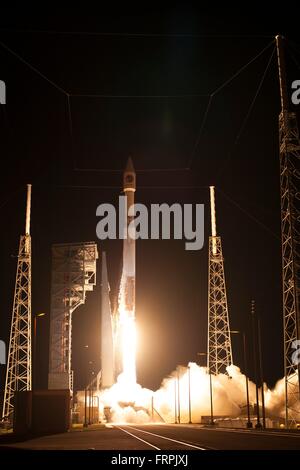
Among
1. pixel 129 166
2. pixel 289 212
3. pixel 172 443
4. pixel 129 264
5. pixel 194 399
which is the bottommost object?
pixel 194 399

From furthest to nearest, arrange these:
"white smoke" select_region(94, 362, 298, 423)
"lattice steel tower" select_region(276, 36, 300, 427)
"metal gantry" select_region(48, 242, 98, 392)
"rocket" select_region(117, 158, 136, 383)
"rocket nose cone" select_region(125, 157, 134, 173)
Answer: "metal gantry" select_region(48, 242, 98, 392) < "rocket nose cone" select_region(125, 157, 134, 173) < "rocket" select_region(117, 158, 136, 383) < "white smoke" select_region(94, 362, 298, 423) < "lattice steel tower" select_region(276, 36, 300, 427)

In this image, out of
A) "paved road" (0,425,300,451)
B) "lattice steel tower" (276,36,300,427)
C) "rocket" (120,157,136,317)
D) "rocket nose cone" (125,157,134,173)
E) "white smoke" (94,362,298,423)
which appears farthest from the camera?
"rocket nose cone" (125,157,134,173)

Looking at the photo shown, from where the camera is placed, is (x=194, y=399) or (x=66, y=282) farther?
(x=194, y=399)

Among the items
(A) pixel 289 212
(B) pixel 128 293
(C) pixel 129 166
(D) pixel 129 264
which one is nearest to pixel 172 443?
(A) pixel 289 212

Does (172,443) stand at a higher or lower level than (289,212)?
lower

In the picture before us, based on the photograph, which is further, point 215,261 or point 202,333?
point 202,333

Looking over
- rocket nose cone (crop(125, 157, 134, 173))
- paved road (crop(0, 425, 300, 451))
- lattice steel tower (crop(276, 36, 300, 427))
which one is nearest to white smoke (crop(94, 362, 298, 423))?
rocket nose cone (crop(125, 157, 134, 173))

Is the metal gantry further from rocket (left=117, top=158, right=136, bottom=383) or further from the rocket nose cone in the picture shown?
the rocket nose cone

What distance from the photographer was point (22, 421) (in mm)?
47500

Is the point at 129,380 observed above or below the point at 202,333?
below

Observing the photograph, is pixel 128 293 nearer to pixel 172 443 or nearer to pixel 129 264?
pixel 129 264

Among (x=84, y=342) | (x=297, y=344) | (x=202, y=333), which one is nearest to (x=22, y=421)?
(x=297, y=344)

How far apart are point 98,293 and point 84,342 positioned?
7.78 meters
